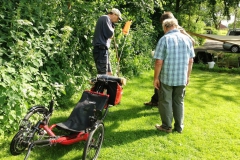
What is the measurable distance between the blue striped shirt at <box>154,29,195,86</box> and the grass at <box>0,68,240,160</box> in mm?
861

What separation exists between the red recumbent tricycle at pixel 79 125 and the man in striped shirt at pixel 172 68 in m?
0.59

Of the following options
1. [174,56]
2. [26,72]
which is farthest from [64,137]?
[174,56]

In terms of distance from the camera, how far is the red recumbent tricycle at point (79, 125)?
2.39 metres

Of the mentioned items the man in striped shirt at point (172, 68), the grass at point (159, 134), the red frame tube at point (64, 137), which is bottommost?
the grass at point (159, 134)

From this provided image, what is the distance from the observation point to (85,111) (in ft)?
10.1

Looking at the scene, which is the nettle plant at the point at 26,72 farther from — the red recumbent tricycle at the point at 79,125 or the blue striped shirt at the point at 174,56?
the blue striped shirt at the point at 174,56

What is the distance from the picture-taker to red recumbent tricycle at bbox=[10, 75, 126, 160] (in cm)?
239

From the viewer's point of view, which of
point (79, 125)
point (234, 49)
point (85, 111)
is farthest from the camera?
point (234, 49)

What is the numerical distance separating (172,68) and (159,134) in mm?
1023

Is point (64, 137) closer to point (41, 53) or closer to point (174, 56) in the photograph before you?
point (41, 53)

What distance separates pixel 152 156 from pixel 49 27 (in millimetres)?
2522

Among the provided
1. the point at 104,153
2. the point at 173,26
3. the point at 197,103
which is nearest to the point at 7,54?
the point at 104,153

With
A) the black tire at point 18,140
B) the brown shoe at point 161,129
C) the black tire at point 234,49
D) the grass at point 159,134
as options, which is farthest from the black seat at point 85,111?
the black tire at point 234,49

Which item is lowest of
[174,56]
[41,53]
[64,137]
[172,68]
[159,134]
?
[159,134]
